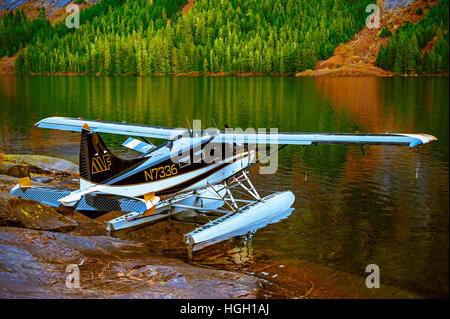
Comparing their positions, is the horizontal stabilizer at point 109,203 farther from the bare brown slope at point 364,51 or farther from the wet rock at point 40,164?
the bare brown slope at point 364,51

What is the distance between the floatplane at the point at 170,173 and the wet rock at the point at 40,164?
4137 millimetres

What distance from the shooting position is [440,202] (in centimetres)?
1550

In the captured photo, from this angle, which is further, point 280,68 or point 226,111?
point 280,68

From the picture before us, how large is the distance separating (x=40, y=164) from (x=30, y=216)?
305 inches

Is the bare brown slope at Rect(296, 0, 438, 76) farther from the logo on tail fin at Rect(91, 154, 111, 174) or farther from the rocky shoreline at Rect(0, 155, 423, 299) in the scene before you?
the logo on tail fin at Rect(91, 154, 111, 174)

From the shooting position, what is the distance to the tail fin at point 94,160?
36.1 feet

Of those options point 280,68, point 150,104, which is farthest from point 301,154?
point 280,68

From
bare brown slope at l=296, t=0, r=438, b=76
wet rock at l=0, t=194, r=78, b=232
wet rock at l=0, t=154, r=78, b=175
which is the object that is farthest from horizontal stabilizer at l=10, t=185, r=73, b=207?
bare brown slope at l=296, t=0, r=438, b=76

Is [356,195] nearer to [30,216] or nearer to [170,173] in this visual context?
[170,173]

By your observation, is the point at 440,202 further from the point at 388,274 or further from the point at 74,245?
the point at 74,245

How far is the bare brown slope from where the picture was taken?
481 feet

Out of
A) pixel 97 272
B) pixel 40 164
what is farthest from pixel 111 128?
pixel 97 272

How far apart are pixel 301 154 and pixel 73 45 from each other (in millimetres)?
179907

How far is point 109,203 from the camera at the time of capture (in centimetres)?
1077
